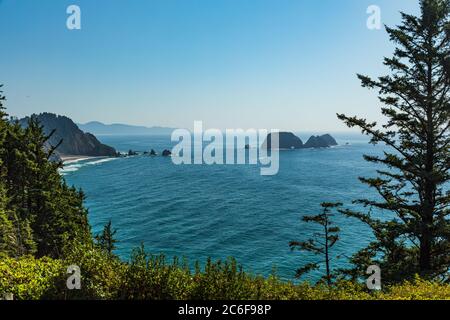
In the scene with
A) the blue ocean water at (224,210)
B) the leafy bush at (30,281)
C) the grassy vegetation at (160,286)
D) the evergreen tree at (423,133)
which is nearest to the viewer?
the grassy vegetation at (160,286)

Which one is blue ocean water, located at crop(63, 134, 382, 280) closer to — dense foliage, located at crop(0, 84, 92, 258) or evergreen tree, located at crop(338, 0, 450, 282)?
dense foliage, located at crop(0, 84, 92, 258)

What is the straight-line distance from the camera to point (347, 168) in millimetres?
122125

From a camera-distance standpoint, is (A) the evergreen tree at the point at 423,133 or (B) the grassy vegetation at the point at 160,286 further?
(A) the evergreen tree at the point at 423,133

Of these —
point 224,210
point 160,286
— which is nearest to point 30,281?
point 160,286

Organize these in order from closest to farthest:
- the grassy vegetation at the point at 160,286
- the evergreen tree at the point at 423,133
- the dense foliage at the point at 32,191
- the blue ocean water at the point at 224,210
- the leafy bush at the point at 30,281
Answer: the grassy vegetation at the point at 160,286
the leafy bush at the point at 30,281
the evergreen tree at the point at 423,133
the dense foliage at the point at 32,191
the blue ocean water at the point at 224,210

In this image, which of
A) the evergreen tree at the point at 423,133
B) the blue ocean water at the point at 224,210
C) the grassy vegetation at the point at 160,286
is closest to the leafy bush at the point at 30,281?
the grassy vegetation at the point at 160,286

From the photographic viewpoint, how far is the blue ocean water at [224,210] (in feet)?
156

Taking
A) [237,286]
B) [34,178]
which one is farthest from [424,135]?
[34,178]

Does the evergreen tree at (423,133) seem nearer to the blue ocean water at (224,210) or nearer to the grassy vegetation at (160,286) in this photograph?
the grassy vegetation at (160,286)

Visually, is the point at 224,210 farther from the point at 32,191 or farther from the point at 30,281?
the point at 30,281

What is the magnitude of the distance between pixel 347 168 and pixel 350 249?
267 feet

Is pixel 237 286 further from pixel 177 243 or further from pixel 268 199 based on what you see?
pixel 268 199

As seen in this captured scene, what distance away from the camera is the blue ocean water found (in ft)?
156

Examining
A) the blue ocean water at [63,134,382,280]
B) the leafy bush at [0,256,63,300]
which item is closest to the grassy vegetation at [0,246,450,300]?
the leafy bush at [0,256,63,300]
